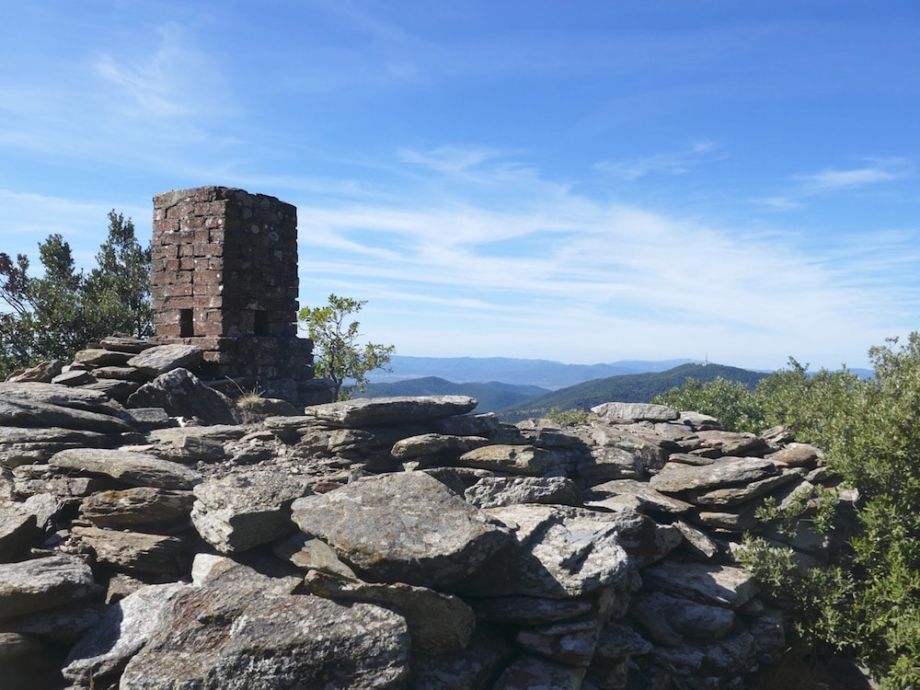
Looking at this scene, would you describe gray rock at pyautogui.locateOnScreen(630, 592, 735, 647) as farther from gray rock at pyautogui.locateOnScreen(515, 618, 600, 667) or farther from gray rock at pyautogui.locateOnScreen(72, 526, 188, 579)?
gray rock at pyautogui.locateOnScreen(72, 526, 188, 579)

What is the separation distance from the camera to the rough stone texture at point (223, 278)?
14.7 meters

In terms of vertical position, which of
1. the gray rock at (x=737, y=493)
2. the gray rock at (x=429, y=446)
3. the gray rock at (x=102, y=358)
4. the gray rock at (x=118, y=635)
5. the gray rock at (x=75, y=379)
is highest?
the gray rock at (x=102, y=358)

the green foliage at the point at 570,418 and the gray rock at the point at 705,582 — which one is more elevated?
the green foliage at the point at 570,418

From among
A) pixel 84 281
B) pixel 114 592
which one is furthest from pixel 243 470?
pixel 84 281

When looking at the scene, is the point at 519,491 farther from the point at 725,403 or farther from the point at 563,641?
the point at 725,403

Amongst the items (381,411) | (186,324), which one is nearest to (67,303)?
A: (186,324)

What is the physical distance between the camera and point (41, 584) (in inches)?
290

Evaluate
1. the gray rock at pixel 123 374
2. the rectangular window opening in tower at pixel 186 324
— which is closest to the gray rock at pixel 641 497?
the gray rock at pixel 123 374

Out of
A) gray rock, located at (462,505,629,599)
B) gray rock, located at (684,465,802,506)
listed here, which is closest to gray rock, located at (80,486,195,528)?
gray rock, located at (462,505,629,599)

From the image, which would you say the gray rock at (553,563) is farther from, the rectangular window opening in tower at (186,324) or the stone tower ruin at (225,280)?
the rectangular window opening in tower at (186,324)

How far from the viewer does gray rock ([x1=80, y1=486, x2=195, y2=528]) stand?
345 inches

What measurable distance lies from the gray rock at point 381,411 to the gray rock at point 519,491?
5.71 feet

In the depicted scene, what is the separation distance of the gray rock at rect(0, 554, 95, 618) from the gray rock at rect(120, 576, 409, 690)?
122 cm

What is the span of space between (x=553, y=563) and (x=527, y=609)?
620mm
